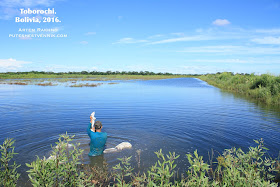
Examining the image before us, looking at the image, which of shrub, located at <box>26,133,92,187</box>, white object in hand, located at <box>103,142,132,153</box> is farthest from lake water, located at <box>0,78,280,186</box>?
shrub, located at <box>26,133,92,187</box>

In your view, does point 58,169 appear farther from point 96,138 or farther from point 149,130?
point 149,130

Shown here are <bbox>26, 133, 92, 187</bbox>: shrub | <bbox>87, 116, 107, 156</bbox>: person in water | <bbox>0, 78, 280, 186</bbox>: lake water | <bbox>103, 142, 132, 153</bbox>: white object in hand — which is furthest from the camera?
<bbox>0, 78, 280, 186</bbox>: lake water

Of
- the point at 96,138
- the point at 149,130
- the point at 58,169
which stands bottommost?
the point at 149,130

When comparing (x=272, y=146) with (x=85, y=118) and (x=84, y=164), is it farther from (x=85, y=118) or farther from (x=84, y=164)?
(x=85, y=118)

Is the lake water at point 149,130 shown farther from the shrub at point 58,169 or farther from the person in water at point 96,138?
the shrub at point 58,169

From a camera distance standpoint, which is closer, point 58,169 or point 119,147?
point 58,169

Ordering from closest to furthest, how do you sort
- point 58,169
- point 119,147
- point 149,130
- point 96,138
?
point 58,169, point 96,138, point 119,147, point 149,130

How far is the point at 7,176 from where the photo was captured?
16.5 feet

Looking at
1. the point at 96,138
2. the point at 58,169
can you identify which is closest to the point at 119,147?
the point at 96,138

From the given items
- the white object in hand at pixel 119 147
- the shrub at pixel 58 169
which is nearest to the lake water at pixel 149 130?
the white object in hand at pixel 119 147

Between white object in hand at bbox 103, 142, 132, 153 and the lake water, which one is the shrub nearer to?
the lake water

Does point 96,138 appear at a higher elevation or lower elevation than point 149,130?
higher

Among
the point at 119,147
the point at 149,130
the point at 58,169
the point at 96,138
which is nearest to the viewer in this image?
the point at 58,169

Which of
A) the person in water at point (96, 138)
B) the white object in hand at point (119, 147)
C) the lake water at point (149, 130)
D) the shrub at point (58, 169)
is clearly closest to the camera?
the shrub at point (58, 169)
